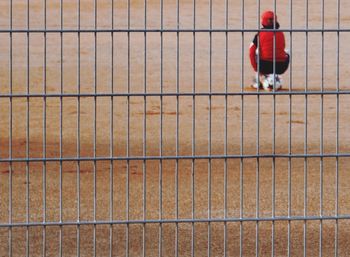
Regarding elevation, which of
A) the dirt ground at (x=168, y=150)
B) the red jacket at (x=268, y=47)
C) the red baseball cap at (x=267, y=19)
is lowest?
the dirt ground at (x=168, y=150)

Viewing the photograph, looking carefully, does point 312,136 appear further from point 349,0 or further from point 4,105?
point 349,0

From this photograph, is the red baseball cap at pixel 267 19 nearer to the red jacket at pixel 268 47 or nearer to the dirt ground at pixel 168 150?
the red jacket at pixel 268 47

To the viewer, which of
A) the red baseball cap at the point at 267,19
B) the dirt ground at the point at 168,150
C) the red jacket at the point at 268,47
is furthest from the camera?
the red baseball cap at the point at 267,19

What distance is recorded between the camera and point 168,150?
14.3 metres

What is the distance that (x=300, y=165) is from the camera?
43.9 ft

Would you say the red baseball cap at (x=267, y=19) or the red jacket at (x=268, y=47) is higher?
the red baseball cap at (x=267, y=19)

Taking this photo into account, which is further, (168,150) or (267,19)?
(267,19)

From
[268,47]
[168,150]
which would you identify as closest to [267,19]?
[268,47]

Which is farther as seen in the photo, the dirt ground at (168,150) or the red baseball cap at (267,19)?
the red baseball cap at (267,19)

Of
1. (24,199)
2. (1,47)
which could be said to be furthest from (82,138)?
(1,47)

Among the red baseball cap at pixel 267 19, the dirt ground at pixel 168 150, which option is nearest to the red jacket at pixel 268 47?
the red baseball cap at pixel 267 19

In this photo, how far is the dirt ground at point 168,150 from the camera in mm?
8539

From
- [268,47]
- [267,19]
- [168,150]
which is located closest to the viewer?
[168,150]

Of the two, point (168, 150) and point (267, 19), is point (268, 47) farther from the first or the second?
point (168, 150)
